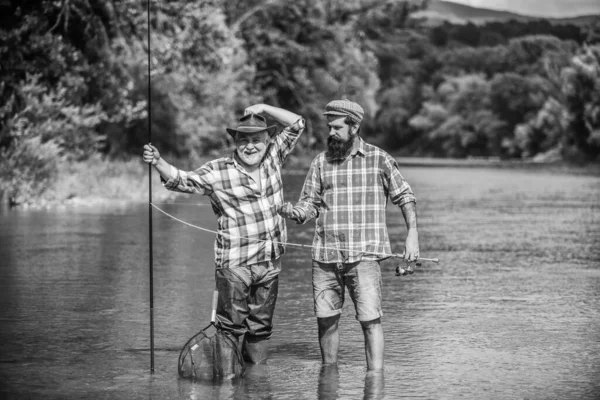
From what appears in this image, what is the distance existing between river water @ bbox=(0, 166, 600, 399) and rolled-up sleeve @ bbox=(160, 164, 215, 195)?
3.86ft

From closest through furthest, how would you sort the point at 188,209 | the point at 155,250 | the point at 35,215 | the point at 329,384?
1. the point at 329,384
2. the point at 155,250
3. the point at 35,215
4. the point at 188,209

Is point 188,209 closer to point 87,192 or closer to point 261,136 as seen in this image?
point 87,192

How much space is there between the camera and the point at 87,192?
27.7m

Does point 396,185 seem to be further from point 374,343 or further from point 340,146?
point 374,343

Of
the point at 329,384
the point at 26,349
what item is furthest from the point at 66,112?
the point at 329,384

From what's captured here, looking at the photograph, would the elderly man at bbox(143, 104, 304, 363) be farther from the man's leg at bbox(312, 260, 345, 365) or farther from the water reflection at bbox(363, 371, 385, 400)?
the water reflection at bbox(363, 371, 385, 400)

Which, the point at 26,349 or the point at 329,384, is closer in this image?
the point at 329,384

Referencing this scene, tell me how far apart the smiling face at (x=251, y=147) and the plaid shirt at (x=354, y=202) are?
397mm

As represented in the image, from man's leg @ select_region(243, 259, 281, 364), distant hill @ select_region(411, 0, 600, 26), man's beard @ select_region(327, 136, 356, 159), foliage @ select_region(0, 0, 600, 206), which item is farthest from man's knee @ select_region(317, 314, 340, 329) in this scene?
distant hill @ select_region(411, 0, 600, 26)

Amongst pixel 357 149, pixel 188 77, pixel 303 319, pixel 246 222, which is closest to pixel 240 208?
pixel 246 222

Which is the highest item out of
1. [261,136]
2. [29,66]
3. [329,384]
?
[29,66]

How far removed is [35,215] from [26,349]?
1369 cm

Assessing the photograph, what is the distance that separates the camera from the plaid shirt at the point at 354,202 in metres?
8.04

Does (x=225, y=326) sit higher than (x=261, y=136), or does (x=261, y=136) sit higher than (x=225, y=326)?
(x=261, y=136)
